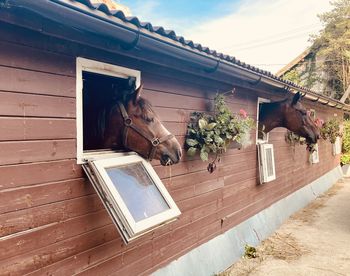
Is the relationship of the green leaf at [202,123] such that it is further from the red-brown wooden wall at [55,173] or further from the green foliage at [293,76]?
the green foliage at [293,76]

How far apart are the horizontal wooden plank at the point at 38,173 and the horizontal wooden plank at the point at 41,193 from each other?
36 mm

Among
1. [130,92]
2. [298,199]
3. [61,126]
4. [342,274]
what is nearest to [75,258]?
[61,126]

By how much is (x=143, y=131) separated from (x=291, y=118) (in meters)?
3.94

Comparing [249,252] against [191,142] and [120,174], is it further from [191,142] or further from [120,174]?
[120,174]

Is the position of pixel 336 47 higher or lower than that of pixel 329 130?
higher

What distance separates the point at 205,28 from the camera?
39.8 m

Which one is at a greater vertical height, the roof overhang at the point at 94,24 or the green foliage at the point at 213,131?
the roof overhang at the point at 94,24

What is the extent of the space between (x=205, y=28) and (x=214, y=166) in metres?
38.3

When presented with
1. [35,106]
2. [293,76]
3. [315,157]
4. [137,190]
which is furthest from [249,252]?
[293,76]

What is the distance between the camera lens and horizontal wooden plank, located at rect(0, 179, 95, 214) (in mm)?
2008

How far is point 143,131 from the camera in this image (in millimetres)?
2689

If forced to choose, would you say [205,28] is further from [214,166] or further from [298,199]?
[214,166]

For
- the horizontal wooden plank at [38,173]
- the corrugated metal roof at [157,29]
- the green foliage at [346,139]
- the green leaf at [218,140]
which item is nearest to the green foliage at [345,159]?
the green foliage at [346,139]

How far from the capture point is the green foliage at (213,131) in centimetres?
380
